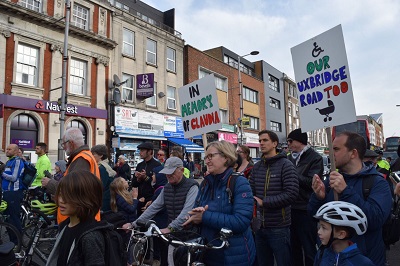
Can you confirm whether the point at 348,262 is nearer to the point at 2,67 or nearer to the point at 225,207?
the point at 225,207

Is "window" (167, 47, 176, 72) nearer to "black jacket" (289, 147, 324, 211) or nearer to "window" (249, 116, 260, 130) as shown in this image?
"window" (249, 116, 260, 130)

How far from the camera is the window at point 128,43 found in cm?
2069

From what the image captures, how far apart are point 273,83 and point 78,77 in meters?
28.0

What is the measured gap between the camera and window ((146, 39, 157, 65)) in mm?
22250

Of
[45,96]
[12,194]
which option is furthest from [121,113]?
[12,194]

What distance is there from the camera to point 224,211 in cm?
284

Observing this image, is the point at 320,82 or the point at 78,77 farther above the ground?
the point at 78,77

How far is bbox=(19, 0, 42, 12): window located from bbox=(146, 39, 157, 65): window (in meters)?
7.52

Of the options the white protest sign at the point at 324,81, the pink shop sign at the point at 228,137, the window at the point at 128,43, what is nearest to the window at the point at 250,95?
the pink shop sign at the point at 228,137

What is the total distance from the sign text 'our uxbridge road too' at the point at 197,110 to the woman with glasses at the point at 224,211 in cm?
234

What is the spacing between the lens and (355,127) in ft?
70.5

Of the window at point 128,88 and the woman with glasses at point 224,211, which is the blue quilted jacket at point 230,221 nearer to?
the woman with glasses at point 224,211

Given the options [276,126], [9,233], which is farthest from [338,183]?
[276,126]

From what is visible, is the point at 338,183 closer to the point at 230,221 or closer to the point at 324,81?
the point at 230,221
